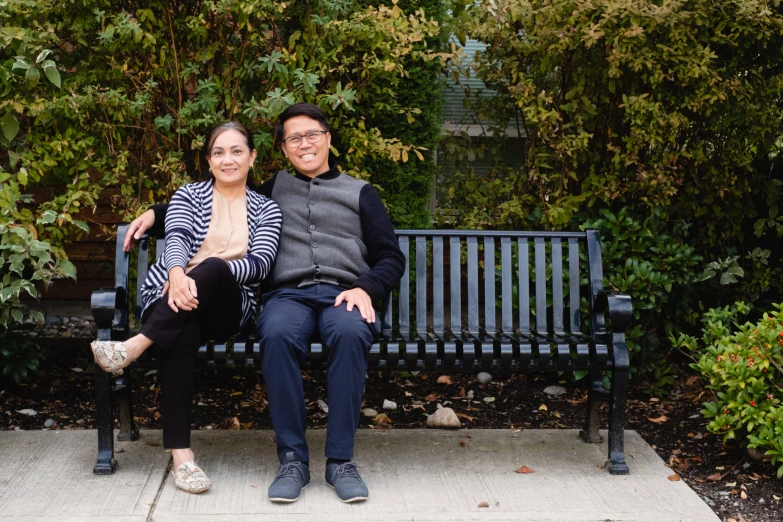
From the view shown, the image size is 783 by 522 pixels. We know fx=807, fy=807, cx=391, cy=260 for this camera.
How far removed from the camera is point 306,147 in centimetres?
387

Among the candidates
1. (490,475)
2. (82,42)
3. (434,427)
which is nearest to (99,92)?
(82,42)

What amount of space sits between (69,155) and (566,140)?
2.71 metres

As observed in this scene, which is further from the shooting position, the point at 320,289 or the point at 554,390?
the point at 554,390

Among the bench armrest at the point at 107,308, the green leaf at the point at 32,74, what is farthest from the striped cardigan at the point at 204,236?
the green leaf at the point at 32,74

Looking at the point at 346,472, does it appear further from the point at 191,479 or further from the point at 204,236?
the point at 204,236

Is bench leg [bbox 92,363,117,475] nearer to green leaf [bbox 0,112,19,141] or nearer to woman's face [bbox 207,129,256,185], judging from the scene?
woman's face [bbox 207,129,256,185]

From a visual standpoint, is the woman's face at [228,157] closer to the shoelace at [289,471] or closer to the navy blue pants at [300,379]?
the navy blue pants at [300,379]

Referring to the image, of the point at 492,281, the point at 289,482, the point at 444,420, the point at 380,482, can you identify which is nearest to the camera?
the point at 289,482

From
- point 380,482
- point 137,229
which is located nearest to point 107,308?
point 137,229

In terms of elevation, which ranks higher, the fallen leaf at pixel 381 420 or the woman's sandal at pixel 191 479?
the woman's sandal at pixel 191 479

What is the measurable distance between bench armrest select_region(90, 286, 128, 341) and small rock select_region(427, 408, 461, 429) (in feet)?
5.58

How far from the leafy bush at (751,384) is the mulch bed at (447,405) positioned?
0.72 feet

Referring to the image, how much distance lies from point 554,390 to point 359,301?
193 centimetres

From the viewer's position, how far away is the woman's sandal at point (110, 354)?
328 cm
